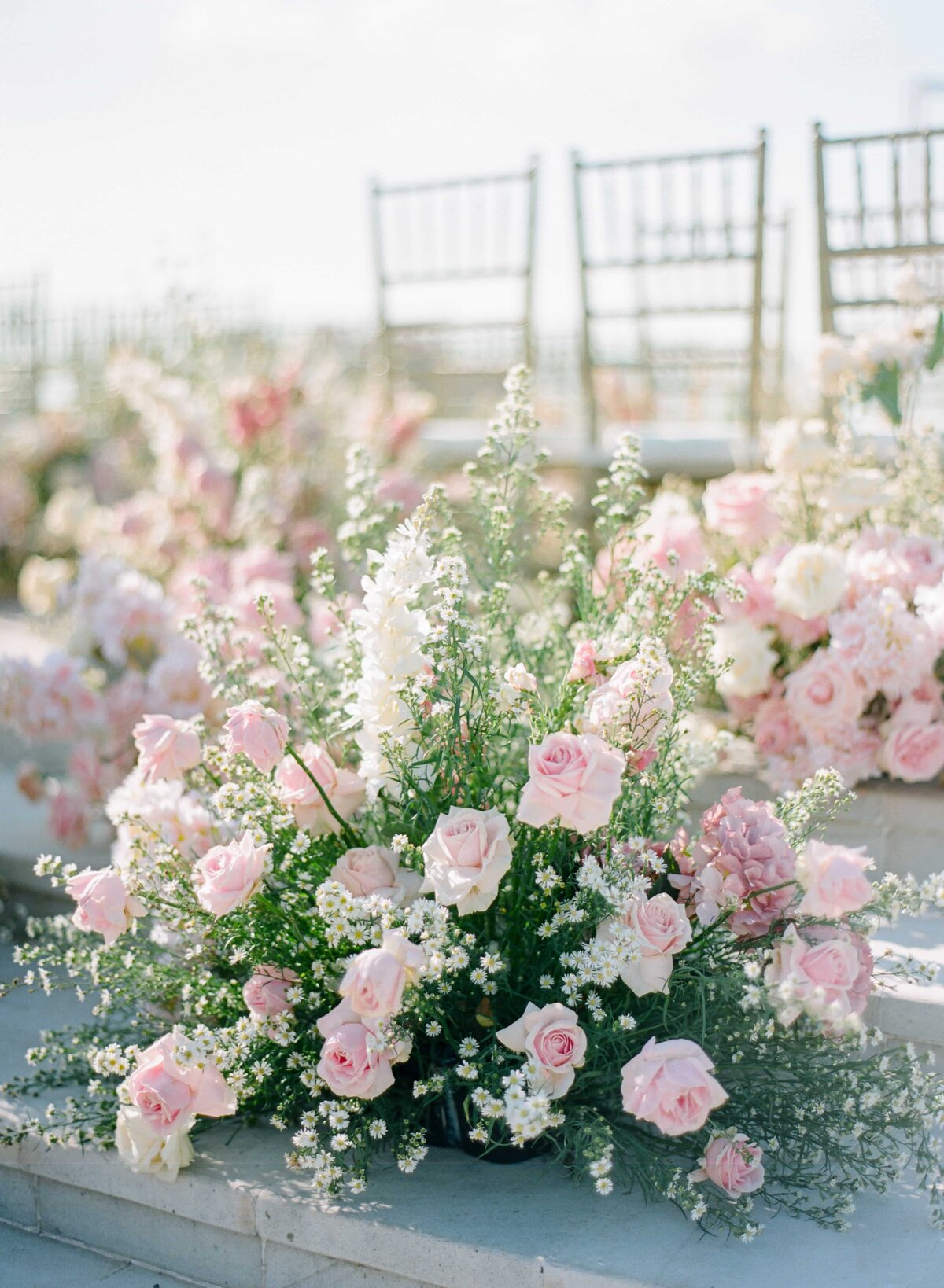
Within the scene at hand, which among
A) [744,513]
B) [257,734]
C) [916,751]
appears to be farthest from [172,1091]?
[744,513]

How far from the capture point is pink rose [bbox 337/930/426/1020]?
136 cm

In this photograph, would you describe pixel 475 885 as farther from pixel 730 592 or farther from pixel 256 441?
pixel 256 441

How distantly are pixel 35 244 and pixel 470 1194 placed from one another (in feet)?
21.7

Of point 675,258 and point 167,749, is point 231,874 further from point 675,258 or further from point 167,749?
point 675,258

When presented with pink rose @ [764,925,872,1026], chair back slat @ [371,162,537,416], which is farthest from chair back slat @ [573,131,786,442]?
pink rose @ [764,925,872,1026]

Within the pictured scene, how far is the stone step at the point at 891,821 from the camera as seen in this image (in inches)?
86.0

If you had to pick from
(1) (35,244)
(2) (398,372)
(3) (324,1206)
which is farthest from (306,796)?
(1) (35,244)

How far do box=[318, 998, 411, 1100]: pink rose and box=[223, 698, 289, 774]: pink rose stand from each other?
0.32m

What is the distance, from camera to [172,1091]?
60.3 inches

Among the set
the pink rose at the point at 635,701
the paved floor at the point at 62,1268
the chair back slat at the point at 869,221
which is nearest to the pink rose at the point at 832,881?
the pink rose at the point at 635,701

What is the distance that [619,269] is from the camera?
12.8 feet

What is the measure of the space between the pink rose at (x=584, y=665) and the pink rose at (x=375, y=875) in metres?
0.33

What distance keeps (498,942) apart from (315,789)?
313mm

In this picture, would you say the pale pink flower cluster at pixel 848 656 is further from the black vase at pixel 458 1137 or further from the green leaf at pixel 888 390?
the black vase at pixel 458 1137
